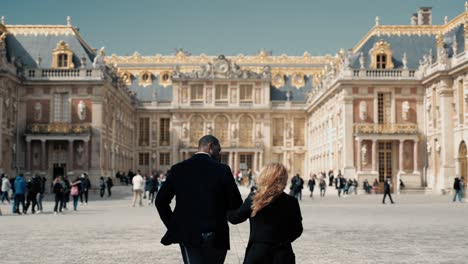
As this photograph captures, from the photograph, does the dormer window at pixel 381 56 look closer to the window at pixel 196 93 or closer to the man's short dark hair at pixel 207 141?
the window at pixel 196 93

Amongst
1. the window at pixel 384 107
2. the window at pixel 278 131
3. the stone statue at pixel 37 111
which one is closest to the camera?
the stone statue at pixel 37 111

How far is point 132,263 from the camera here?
10672 mm

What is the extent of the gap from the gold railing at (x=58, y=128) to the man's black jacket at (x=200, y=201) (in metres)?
40.8

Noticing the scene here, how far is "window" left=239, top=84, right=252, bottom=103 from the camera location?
72.0 metres

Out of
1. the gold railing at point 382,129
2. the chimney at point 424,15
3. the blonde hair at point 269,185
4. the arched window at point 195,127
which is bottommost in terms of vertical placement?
the blonde hair at point 269,185

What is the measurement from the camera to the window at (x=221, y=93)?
71.9 m

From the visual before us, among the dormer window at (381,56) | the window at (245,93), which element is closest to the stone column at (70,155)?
the dormer window at (381,56)

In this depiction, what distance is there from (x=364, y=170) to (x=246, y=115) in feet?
87.8

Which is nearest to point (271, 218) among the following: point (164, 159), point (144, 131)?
point (164, 159)

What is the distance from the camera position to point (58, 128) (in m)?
→ 46.1

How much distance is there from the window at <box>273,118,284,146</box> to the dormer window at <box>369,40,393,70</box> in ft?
81.0

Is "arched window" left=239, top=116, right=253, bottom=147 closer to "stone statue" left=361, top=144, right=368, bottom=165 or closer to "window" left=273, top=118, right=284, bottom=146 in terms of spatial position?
"window" left=273, top=118, right=284, bottom=146

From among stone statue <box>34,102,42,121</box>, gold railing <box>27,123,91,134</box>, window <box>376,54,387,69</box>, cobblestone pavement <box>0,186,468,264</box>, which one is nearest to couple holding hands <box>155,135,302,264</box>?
cobblestone pavement <box>0,186,468,264</box>

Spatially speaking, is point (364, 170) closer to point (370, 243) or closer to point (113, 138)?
point (113, 138)
